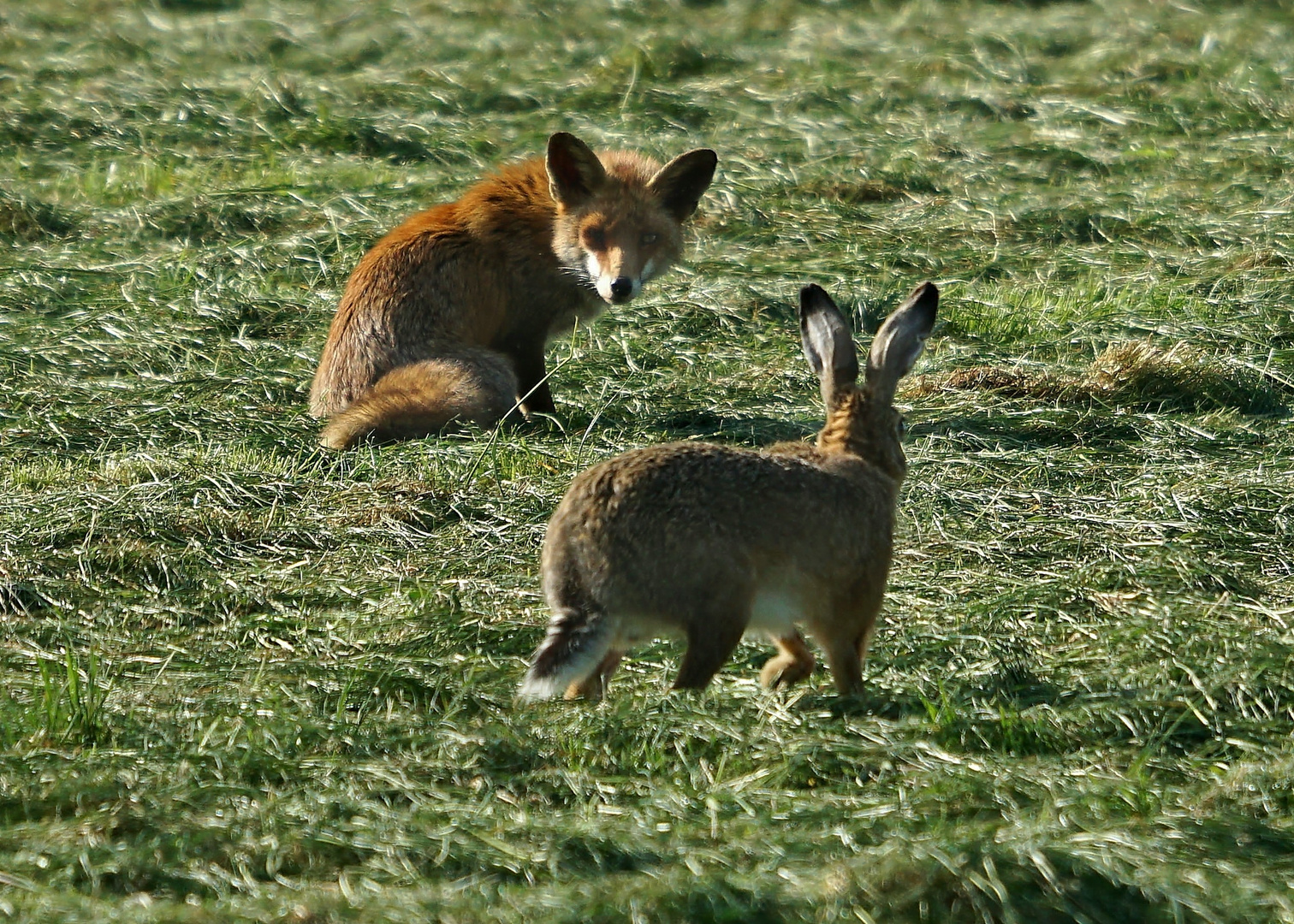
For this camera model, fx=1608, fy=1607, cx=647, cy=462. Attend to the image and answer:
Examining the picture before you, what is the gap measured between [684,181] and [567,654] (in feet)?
14.5

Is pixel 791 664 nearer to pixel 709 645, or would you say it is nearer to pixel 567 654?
pixel 709 645

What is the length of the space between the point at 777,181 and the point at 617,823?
23.9 feet

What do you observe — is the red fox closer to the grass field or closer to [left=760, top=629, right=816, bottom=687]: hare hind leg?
the grass field

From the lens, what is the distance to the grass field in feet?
10.7

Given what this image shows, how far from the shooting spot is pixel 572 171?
25.8 ft

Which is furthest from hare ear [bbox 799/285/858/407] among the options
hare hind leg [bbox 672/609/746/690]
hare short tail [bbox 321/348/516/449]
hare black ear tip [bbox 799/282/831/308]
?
hare short tail [bbox 321/348/516/449]

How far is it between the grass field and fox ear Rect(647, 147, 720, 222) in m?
0.51

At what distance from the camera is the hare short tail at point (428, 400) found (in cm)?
662

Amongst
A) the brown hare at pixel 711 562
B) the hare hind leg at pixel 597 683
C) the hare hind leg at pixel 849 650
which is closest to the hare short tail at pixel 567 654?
the brown hare at pixel 711 562

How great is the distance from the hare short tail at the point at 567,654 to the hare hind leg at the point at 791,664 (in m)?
0.64

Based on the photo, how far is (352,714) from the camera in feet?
13.7

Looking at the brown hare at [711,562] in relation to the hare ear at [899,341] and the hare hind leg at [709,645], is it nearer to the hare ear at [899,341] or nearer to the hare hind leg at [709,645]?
the hare hind leg at [709,645]

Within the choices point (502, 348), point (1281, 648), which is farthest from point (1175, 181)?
point (1281, 648)

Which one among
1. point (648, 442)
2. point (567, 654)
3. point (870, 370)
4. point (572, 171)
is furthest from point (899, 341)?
point (572, 171)
